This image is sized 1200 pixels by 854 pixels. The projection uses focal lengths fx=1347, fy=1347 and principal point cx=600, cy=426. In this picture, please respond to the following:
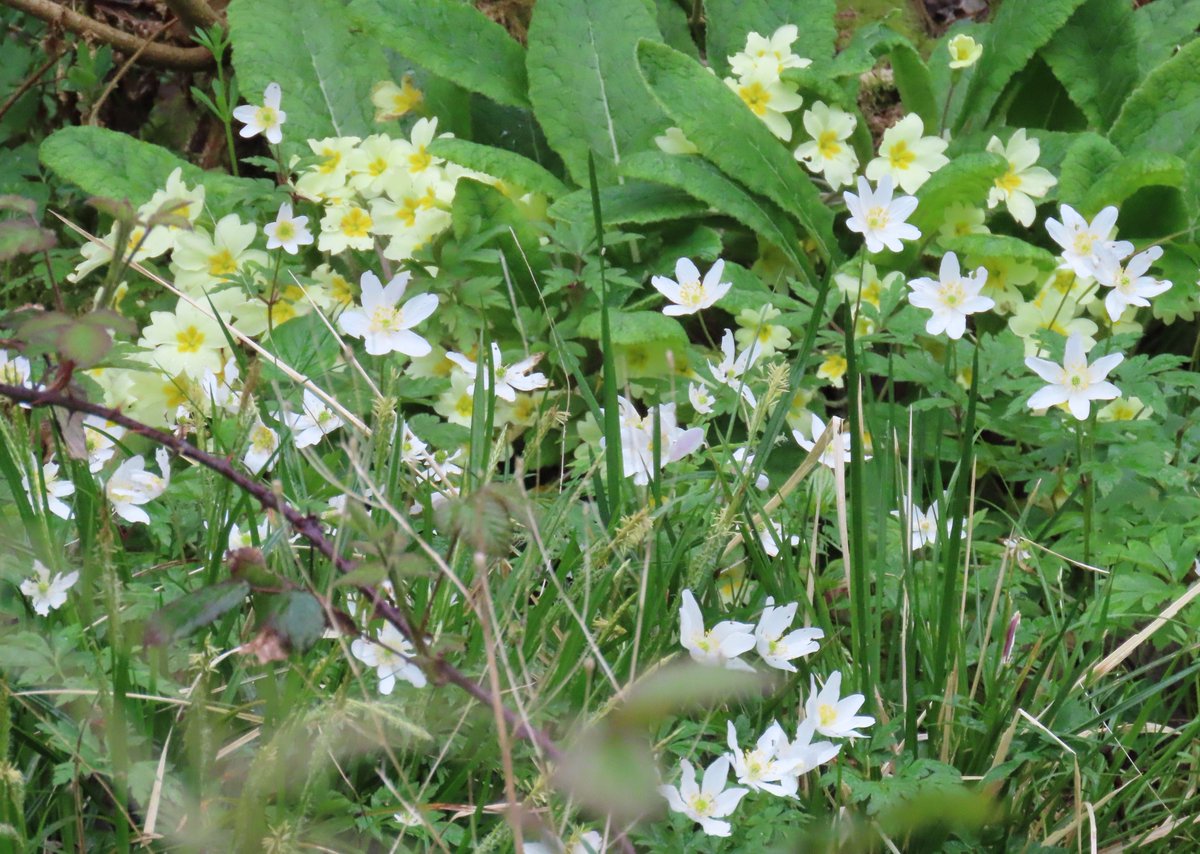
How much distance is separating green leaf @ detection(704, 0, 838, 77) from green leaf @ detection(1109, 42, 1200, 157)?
690mm

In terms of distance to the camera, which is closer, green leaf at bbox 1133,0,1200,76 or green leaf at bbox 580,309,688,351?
green leaf at bbox 580,309,688,351

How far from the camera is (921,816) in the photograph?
4.16 feet

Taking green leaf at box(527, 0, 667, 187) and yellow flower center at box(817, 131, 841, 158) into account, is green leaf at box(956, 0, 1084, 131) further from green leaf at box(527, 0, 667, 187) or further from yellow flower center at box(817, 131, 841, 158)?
green leaf at box(527, 0, 667, 187)

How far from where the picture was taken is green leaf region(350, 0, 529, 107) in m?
2.96

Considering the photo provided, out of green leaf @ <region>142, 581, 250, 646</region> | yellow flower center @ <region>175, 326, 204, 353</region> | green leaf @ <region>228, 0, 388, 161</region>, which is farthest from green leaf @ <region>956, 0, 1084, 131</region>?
green leaf @ <region>142, 581, 250, 646</region>

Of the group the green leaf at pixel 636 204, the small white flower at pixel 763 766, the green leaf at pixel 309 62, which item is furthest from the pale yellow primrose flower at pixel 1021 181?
the small white flower at pixel 763 766

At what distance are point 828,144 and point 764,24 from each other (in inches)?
20.9

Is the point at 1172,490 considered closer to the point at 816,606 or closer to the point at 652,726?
the point at 816,606

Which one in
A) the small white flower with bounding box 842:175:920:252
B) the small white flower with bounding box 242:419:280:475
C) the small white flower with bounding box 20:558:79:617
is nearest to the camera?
the small white flower with bounding box 20:558:79:617

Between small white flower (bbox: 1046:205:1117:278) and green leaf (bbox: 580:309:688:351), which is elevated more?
small white flower (bbox: 1046:205:1117:278)

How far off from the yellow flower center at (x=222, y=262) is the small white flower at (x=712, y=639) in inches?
61.5

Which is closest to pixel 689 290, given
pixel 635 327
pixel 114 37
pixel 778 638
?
pixel 635 327

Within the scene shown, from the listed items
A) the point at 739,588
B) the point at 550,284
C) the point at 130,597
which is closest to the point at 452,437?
the point at 550,284

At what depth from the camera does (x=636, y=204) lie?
280 centimetres
